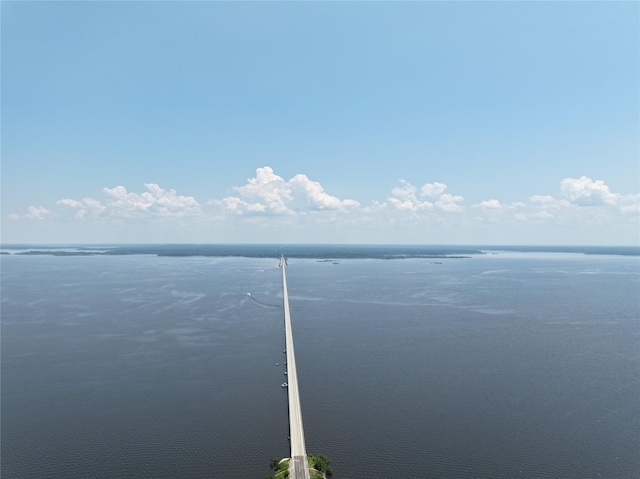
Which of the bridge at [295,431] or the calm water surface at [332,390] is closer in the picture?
the bridge at [295,431]

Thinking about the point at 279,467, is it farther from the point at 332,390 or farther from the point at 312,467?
the point at 332,390

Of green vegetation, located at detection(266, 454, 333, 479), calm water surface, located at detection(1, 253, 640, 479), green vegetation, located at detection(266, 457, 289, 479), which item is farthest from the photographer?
calm water surface, located at detection(1, 253, 640, 479)

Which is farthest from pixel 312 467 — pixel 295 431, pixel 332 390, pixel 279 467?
pixel 332 390

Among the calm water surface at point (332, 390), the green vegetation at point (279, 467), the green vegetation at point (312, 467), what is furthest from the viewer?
the calm water surface at point (332, 390)

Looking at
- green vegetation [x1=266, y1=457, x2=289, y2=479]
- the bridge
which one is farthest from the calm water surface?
the bridge

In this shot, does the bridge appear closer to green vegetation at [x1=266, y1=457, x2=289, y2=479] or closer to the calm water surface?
green vegetation at [x1=266, y1=457, x2=289, y2=479]

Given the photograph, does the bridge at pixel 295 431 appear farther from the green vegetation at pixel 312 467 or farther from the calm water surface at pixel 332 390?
the calm water surface at pixel 332 390

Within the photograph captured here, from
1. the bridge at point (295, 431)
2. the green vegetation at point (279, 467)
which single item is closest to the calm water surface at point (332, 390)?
the green vegetation at point (279, 467)

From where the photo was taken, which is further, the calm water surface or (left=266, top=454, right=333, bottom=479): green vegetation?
the calm water surface
